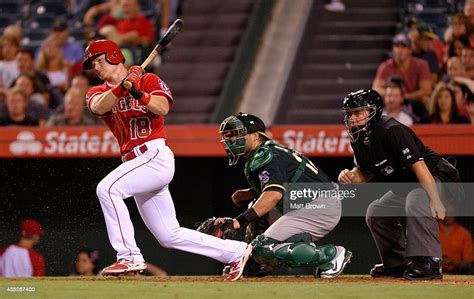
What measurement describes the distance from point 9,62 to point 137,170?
19.7 feet

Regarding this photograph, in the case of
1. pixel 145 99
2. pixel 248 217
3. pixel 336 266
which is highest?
pixel 145 99

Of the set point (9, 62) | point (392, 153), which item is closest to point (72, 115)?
point (9, 62)

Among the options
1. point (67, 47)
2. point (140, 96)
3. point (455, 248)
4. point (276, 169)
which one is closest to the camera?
point (140, 96)

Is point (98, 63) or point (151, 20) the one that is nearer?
point (98, 63)

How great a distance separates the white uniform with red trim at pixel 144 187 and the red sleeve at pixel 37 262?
9.40 feet

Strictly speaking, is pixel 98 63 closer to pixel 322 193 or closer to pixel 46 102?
pixel 322 193

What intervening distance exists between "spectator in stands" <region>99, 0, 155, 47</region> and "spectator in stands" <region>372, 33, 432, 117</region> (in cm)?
294

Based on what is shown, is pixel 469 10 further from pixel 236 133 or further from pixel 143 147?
pixel 143 147

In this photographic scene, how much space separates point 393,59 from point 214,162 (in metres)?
2.23

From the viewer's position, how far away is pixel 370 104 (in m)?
7.77

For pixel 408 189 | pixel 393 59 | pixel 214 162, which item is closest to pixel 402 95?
pixel 393 59

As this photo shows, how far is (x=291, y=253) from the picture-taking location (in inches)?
299

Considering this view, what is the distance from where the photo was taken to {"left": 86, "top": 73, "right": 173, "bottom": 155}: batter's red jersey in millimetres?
7703

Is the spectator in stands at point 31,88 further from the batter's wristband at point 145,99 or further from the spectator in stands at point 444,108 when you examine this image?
the batter's wristband at point 145,99
